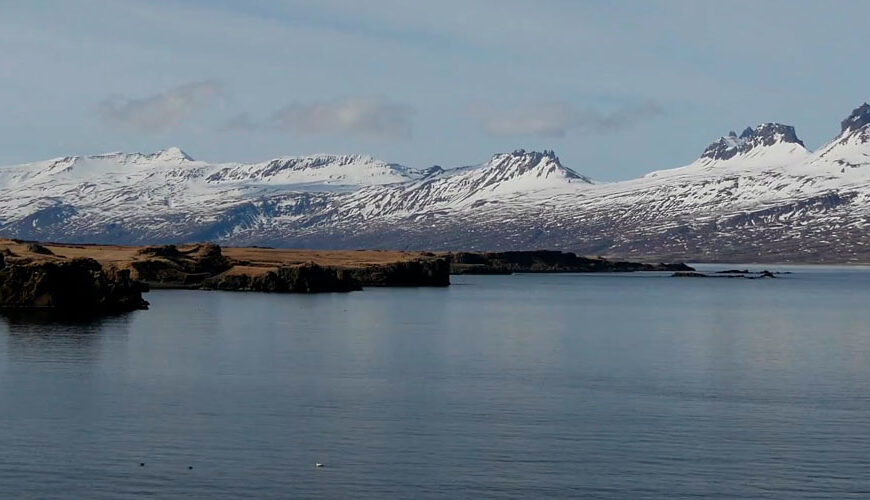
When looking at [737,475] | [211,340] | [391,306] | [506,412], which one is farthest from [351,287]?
[737,475]

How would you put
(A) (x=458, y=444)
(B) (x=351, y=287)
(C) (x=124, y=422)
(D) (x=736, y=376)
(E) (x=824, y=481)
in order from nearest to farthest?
(E) (x=824, y=481), (A) (x=458, y=444), (C) (x=124, y=422), (D) (x=736, y=376), (B) (x=351, y=287)

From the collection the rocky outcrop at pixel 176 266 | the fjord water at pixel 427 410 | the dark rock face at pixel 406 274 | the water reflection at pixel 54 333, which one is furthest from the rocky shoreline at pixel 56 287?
the dark rock face at pixel 406 274

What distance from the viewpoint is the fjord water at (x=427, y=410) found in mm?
40812

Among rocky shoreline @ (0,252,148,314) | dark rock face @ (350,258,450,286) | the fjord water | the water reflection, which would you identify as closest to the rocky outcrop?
dark rock face @ (350,258,450,286)

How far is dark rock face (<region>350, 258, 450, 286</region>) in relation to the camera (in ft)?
608

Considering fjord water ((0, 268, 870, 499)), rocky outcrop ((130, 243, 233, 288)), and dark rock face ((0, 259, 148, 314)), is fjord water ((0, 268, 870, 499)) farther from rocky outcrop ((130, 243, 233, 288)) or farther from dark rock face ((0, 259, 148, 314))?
rocky outcrop ((130, 243, 233, 288))

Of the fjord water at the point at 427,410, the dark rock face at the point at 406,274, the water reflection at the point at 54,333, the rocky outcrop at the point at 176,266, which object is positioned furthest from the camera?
the dark rock face at the point at 406,274

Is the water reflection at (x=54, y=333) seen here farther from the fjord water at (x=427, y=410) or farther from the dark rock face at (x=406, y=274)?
the dark rock face at (x=406, y=274)

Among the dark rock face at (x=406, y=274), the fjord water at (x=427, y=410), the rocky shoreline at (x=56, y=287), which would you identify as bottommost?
the fjord water at (x=427, y=410)

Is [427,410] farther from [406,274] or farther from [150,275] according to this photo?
[406,274]

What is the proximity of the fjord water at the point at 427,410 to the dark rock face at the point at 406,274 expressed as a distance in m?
82.5

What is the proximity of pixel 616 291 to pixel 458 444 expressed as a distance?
139565 mm

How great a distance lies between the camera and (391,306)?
128 metres

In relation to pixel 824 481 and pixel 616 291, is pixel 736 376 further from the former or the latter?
pixel 616 291
